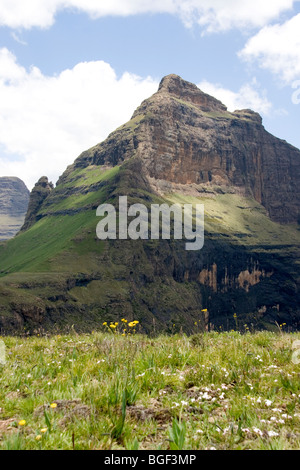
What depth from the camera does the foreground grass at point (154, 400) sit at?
425 cm

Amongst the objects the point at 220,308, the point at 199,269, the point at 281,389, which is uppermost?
the point at 281,389

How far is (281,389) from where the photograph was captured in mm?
5660

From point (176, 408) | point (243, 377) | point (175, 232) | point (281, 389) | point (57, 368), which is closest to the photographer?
point (176, 408)

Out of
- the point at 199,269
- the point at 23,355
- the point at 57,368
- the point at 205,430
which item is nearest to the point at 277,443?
the point at 205,430

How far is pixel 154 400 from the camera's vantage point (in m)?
5.62

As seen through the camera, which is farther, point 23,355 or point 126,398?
point 23,355

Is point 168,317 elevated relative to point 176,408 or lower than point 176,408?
lower

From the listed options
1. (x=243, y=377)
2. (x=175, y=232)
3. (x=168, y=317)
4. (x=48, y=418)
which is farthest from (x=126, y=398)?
(x=175, y=232)

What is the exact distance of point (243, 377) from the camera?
242 inches

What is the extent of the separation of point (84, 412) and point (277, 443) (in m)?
2.42

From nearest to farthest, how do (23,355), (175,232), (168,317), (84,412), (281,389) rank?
(84,412)
(281,389)
(23,355)
(168,317)
(175,232)

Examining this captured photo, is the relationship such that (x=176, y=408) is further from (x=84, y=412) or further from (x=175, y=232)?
(x=175, y=232)

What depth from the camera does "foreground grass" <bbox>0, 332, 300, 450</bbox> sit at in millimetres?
→ 4250
